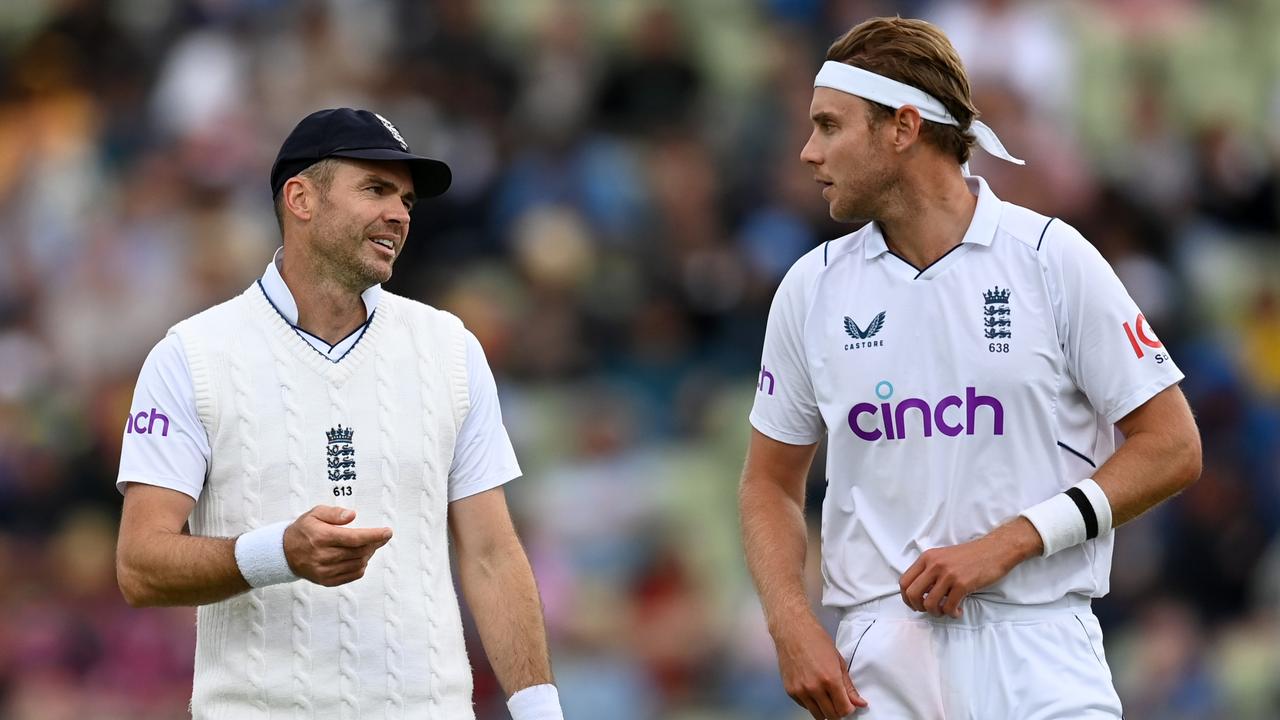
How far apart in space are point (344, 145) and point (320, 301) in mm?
423

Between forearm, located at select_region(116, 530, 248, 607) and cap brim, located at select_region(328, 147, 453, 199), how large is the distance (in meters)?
1.08

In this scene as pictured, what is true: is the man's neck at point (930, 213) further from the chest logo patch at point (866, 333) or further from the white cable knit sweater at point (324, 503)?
the white cable knit sweater at point (324, 503)

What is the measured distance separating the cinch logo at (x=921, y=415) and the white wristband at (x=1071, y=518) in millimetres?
247

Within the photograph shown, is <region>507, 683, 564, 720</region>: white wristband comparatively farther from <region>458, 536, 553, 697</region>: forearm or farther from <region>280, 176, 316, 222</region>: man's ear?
<region>280, 176, 316, 222</region>: man's ear

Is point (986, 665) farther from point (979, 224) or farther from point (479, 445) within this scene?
point (479, 445)

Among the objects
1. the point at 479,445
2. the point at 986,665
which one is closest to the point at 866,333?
the point at 986,665

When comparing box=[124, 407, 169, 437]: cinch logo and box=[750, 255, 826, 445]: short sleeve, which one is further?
box=[750, 255, 826, 445]: short sleeve

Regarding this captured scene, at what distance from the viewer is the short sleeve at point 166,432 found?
17.1 ft

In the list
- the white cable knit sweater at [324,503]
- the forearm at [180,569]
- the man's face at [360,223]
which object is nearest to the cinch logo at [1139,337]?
the white cable knit sweater at [324,503]

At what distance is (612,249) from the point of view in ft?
37.7

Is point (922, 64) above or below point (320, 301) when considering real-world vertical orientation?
above

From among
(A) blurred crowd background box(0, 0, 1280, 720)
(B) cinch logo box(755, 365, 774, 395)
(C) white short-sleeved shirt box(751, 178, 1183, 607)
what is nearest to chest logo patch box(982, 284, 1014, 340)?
(C) white short-sleeved shirt box(751, 178, 1183, 607)

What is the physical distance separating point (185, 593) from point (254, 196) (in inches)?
280

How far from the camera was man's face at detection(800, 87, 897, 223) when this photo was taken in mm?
5402
